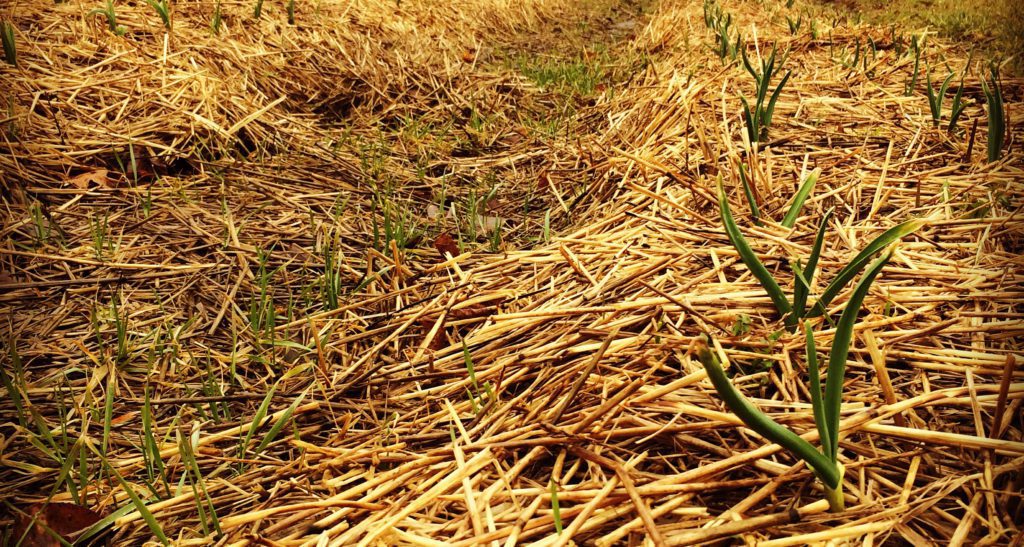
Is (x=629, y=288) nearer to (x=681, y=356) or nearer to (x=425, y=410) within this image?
(x=681, y=356)

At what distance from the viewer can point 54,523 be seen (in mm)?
1050

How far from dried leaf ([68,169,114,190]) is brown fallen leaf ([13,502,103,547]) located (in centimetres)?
144

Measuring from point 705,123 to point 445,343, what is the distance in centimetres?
146

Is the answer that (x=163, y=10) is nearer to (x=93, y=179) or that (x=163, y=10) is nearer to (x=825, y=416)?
(x=93, y=179)

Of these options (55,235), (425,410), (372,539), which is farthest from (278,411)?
(55,235)

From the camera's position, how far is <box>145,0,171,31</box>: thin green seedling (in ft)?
9.17

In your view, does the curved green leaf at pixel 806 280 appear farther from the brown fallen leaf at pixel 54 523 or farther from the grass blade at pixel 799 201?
the brown fallen leaf at pixel 54 523

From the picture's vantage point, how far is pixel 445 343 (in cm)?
154

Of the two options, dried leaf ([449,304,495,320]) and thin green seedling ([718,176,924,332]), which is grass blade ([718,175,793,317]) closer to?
thin green seedling ([718,176,924,332])

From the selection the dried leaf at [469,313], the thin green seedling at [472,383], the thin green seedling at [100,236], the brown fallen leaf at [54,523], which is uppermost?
the thin green seedling at [472,383]

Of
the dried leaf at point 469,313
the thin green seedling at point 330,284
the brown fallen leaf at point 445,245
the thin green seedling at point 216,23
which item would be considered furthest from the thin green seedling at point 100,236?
the thin green seedling at point 216,23

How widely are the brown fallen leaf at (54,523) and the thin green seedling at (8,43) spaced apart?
2.09 m

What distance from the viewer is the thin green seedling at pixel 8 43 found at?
2.32 m

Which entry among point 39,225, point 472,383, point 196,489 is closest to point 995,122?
point 472,383
